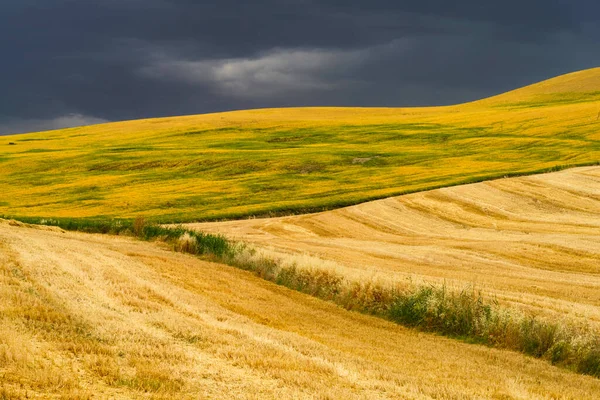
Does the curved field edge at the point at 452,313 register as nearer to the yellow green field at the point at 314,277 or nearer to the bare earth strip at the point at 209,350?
the yellow green field at the point at 314,277

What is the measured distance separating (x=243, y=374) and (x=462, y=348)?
663 centimetres

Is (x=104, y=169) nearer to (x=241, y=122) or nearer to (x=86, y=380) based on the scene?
(x=241, y=122)

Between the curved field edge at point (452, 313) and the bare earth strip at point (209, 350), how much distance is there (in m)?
0.63

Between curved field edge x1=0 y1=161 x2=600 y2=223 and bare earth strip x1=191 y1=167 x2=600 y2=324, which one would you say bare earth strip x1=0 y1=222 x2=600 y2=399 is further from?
curved field edge x1=0 y1=161 x2=600 y2=223

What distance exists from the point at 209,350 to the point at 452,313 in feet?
25.1

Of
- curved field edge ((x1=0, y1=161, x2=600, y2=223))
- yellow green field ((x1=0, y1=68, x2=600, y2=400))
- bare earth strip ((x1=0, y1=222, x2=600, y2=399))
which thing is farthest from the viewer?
curved field edge ((x1=0, y1=161, x2=600, y2=223))

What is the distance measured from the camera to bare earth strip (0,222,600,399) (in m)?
8.79

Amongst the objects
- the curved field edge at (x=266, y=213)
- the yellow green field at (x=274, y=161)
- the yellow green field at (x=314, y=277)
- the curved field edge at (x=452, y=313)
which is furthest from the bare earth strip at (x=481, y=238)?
the yellow green field at (x=274, y=161)

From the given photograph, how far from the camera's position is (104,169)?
70750mm

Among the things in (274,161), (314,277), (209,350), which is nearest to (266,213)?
(314,277)

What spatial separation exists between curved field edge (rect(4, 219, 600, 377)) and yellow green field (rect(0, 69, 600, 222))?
22.3 meters

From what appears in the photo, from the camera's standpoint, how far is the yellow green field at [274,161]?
49.1 m

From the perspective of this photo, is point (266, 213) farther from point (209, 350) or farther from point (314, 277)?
point (209, 350)

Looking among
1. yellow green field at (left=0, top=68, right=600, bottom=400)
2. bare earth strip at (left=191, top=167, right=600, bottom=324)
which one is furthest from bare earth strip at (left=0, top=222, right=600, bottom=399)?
bare earth strip at (left=191, top=167, right=600, bottom=324)
